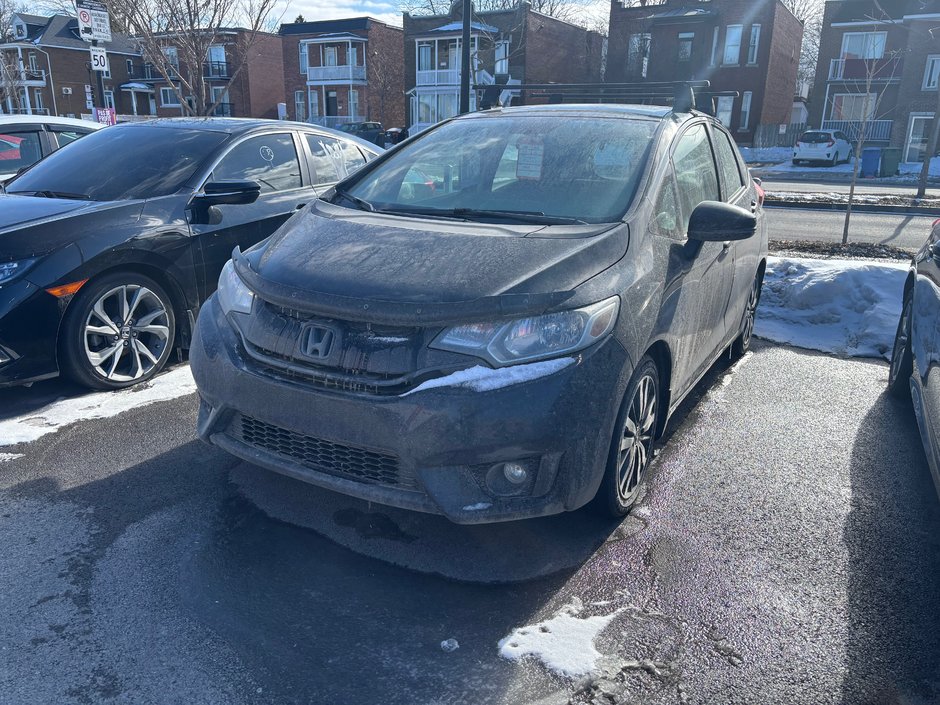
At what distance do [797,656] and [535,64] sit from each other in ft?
148

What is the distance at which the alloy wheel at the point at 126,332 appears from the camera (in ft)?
15.0

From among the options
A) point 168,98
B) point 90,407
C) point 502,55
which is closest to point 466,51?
point 90,407

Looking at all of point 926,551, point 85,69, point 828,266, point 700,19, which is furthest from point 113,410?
point 85,69

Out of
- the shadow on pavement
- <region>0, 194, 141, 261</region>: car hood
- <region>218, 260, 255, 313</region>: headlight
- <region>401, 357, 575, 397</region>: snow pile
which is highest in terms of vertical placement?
<region>0, 194, 141, 261</region>: car hood

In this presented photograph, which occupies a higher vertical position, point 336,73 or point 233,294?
point 336,73

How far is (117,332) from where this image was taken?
4676 millimetres

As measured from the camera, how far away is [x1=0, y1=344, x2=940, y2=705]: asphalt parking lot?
239 centimetres

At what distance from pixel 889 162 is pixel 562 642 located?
28763mm

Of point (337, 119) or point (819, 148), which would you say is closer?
point (819, 148)

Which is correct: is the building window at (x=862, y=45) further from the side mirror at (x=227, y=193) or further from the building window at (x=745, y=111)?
the side mirror at (x=227, y=193)

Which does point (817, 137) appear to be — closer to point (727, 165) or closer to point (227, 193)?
point (727, 165)

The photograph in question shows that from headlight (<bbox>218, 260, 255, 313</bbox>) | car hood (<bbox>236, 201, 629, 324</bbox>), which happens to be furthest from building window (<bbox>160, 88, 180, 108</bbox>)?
car hood (<bbox>236, 201, 629, 324</bbox>)

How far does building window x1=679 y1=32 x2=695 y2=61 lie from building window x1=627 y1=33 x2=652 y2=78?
1.94m

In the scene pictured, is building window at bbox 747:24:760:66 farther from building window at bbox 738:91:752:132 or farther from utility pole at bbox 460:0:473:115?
utility pole at bbox 460:0:473:115
